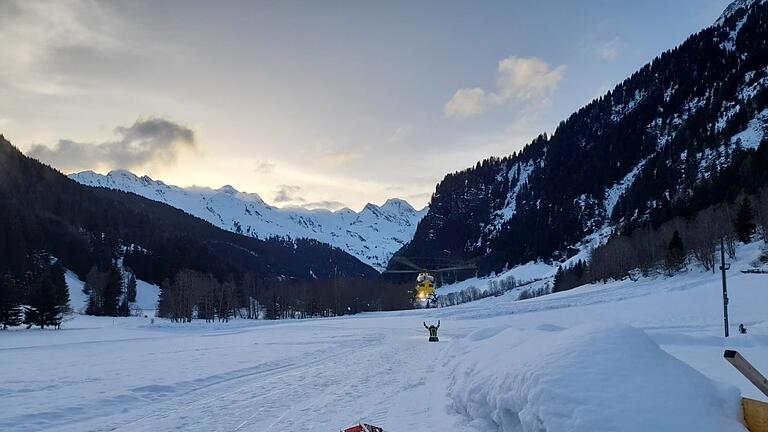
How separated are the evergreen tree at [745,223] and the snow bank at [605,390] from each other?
278 ft

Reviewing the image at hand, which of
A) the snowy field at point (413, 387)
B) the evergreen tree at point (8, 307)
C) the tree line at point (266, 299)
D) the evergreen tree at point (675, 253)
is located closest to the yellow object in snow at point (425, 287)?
the evergreen tree at point (675, 253)

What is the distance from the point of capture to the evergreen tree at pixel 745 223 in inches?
2977

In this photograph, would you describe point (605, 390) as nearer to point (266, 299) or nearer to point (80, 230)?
point (266, 299)

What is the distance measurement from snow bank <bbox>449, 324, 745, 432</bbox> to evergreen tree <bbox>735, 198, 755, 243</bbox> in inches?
3341

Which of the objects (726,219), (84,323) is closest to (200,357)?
(84,323)

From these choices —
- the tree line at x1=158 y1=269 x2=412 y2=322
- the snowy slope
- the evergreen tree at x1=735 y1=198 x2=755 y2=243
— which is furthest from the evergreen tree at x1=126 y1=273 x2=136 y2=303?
the evergreen tree at x1=735 y1=198 x2=755 y2=243

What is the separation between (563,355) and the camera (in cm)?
668

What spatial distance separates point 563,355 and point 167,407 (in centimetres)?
912

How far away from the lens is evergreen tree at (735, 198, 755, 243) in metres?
75.6

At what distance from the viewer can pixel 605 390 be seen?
5656 mm

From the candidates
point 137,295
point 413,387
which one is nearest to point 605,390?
point 413,387

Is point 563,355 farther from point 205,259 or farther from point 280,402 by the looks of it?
point 205,259

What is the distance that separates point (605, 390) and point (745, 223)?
87.0m

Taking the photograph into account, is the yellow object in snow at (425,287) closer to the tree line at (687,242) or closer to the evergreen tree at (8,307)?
the tree line at (687,242)
